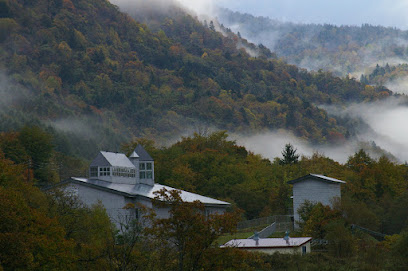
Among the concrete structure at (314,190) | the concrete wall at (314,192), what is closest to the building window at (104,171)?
the concrete structure at (314,190)

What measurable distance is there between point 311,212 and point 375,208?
1140 cm

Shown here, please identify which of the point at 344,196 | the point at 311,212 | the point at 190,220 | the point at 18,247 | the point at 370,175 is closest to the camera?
the point at 18,247

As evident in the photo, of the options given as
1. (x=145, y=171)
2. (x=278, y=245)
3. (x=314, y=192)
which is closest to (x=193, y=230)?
(x=278, y=245)

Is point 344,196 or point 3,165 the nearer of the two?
point 3,165

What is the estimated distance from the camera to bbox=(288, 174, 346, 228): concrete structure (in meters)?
72.3

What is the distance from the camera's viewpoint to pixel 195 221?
37.6 metres

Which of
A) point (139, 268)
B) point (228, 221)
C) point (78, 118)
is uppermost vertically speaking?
point (78, 118)

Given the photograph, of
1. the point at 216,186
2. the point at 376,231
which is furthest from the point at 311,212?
the point at 216,186

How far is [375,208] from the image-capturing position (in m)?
77.1

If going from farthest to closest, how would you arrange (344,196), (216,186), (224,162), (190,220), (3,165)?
(224,162)
(216,186)
(344,196)
(3,165)
(190,220)

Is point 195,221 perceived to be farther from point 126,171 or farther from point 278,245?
point 126,171

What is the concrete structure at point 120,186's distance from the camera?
61156 millimetres

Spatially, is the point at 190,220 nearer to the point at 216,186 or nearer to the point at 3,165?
the point at 3,165

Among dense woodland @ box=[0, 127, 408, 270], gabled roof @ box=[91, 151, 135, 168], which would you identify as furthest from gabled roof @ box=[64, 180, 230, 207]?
dense woodland @ box=[0, 127, 408, 270]
